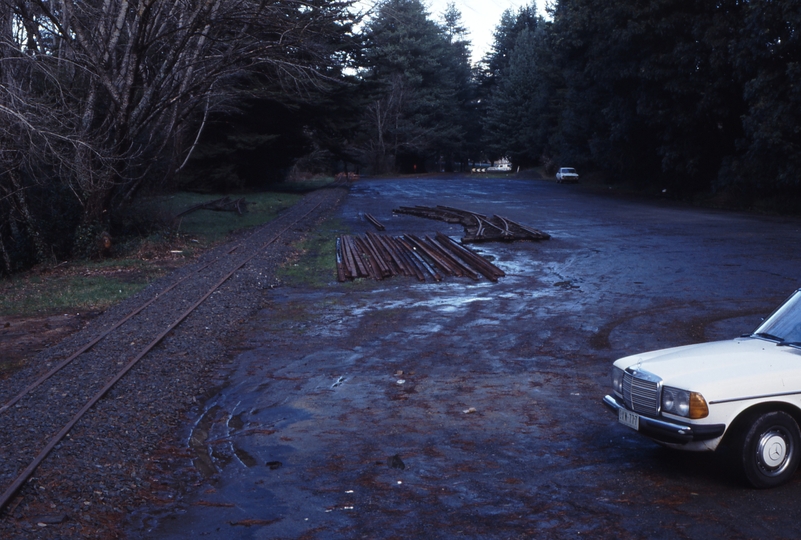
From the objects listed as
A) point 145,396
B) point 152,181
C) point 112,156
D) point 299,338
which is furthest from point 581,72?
point 145,396

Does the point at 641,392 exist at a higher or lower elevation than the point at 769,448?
higher

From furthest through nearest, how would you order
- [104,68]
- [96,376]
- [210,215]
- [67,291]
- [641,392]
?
[210,215] → [104,68] → [67,291] → [96,376] → [641,392]

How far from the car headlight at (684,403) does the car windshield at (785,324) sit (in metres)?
1.29

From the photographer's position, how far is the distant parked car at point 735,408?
5.57 m

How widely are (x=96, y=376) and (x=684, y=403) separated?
6.69m

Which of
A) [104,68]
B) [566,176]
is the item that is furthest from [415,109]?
[104,68]

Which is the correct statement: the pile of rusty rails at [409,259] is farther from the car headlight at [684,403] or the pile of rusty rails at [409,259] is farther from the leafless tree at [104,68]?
the car headlight at [684,403]

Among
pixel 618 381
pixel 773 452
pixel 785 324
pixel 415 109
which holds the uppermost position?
pixel 415 109

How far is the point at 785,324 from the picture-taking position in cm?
656

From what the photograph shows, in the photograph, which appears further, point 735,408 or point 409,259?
point 409,259

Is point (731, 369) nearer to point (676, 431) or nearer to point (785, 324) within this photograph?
point (676, 431)

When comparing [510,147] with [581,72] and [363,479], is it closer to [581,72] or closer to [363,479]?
[581,72]

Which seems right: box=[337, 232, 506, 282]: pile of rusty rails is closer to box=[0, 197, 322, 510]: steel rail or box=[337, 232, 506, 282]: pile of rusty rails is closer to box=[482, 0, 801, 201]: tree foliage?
box=[0, 197, 322, 510]: steel rail

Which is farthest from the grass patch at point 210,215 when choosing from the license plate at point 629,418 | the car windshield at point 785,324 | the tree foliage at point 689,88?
the car windshield at point 785,324
